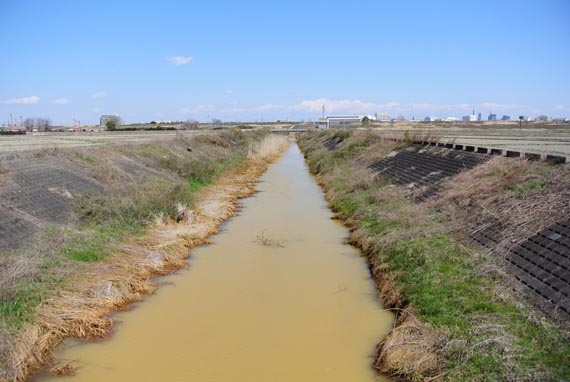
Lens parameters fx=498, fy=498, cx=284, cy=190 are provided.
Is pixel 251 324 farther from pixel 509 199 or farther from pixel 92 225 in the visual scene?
pixel 509 199

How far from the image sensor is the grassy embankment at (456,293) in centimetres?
616

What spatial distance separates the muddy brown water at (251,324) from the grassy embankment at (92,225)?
1.03m

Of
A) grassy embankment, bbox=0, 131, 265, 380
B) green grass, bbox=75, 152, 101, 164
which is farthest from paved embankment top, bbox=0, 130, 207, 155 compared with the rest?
grassy embankment, bbox=0, 131, 265, 380

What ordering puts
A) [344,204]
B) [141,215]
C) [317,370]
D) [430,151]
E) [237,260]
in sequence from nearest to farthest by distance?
[317,370] → [237,260] → [141,215] → [344,204] → [430,151]

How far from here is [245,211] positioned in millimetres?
19797

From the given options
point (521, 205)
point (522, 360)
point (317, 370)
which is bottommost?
point (317, 370)

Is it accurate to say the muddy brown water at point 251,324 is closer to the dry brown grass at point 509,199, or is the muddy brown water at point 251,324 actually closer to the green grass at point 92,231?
the green grass at point 92,231

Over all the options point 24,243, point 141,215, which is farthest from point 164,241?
point 24,243

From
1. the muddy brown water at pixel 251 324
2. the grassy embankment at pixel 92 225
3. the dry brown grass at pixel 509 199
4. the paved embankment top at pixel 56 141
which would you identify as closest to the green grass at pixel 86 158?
the grassy embankment at pixel 92 225

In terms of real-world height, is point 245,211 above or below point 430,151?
below

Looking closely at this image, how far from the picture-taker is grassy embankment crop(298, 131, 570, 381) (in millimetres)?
6164

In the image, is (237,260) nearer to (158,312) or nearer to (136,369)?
(158,312)

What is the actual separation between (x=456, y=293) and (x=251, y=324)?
11.7 ft

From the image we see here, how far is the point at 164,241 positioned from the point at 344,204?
27.7 ft
